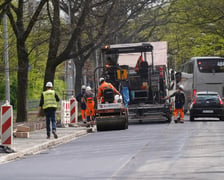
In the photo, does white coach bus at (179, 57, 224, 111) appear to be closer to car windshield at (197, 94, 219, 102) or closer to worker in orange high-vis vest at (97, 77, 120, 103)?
car windshield at (197, 94, 219, 102)

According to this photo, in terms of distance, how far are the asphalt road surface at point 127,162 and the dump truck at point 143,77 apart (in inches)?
501

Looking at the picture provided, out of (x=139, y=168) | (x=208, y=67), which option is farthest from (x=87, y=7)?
(x=139, y=168)

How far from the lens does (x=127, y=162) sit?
15.7 meters

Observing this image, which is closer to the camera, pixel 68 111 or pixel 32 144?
pixel 32 144

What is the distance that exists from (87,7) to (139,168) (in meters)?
22.0

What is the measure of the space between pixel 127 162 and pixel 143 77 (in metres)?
20.4

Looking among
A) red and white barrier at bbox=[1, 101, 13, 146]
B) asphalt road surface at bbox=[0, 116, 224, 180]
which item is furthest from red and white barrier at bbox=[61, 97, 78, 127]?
red and white barrier at bbox=[1, 101, 13, 146]

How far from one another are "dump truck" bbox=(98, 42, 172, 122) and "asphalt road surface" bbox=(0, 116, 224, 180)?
1274 centimetres

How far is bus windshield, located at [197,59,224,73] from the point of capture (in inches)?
2030

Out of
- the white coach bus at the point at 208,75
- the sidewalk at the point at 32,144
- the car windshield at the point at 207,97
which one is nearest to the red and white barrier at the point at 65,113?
the sidewalk at the point at 32,144

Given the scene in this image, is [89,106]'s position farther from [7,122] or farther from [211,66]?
[211,66]

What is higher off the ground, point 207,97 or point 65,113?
point 207,97

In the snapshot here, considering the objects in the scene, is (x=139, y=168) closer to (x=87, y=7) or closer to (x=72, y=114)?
(x=72, y=114)

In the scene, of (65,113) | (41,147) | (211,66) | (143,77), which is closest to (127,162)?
(41,147)
